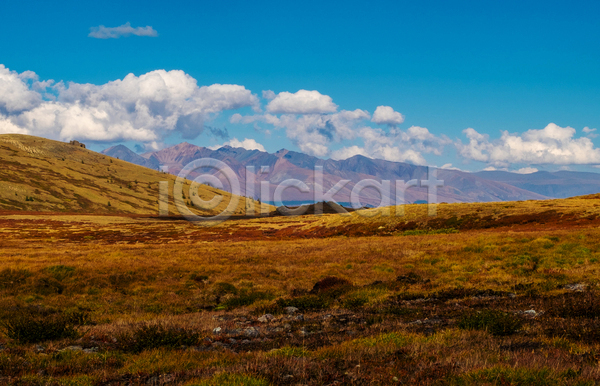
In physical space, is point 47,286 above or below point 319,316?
below

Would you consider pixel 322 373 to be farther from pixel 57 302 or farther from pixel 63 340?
pixel 57 302

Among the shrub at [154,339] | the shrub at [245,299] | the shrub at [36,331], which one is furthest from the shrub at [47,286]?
the shrub at [154,339]

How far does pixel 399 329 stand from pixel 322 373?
15.4ft

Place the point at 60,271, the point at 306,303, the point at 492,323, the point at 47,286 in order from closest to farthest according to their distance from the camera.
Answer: the point at 492,323 < the point at 306,303 < the point at 47,286 < the point at 60,271

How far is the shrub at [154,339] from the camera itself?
1042cm

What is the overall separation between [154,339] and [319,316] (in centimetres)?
660

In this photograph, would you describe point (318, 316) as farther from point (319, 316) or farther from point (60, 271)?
point (60, 271)

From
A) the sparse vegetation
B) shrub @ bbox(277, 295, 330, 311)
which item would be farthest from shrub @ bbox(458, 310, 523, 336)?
shrub @ bbox(277, 295, 330, 311)

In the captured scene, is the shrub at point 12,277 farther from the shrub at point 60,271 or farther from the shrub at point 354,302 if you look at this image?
the shrub at point 354,302

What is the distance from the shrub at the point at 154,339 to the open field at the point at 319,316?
0.04m

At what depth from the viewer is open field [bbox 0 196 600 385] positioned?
758cm

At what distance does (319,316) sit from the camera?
14.9 metres

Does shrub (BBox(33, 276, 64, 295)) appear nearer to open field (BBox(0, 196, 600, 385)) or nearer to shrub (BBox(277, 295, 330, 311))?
open field (BBox(0, 196, 600, 385))

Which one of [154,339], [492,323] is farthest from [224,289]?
[492,323]
